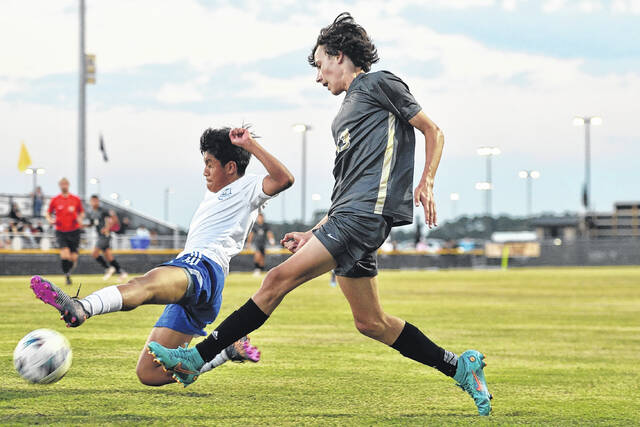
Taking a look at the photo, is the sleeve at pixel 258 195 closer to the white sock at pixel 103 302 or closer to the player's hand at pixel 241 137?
the player's hand at pixel 241 137

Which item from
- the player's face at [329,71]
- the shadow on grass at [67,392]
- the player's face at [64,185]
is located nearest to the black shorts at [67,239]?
the player's face at [64,185]

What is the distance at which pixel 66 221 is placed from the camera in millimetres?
20422

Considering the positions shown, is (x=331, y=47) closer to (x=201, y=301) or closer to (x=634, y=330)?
(x=201, y=301)

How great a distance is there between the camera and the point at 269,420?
16.3 ft

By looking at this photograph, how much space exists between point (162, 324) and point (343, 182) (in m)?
1.50

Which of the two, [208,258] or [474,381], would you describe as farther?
[208,258]

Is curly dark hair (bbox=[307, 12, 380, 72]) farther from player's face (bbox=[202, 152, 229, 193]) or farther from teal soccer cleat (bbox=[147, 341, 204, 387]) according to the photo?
teal soccer cleat (bbox=[147, 341, 204, 387])

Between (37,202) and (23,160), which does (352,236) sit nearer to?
(37,202)

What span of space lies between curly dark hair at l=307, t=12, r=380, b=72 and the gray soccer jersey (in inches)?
7.7

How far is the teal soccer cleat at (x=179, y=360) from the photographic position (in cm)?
476

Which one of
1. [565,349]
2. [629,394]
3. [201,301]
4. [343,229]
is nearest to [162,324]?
[201,301]

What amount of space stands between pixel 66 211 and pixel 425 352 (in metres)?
16.4

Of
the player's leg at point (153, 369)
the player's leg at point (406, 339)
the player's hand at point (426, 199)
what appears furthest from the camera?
the player's leg at point (153, 369)

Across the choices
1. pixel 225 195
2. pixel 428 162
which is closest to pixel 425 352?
pixel 428 162
